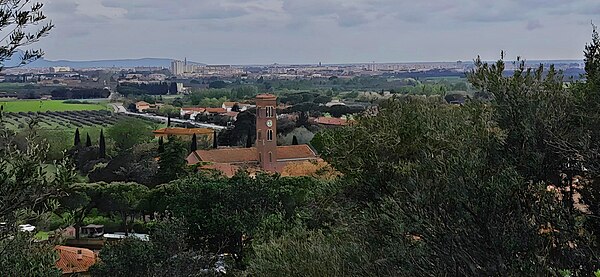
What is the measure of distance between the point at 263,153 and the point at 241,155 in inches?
44.4

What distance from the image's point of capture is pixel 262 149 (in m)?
36.8

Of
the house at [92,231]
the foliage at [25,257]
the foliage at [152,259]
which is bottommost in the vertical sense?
the house at [92,231]

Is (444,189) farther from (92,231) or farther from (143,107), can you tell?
(143,107)

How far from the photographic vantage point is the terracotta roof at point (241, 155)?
113 feet

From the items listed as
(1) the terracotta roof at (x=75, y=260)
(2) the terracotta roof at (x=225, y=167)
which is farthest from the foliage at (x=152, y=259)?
(2) the terracotta roof at (x=225, y=167)

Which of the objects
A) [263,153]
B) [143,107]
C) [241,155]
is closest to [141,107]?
[143,107]

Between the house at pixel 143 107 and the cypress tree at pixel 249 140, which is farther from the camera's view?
the house at pixel 143 107

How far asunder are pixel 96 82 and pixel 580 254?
5345 inches

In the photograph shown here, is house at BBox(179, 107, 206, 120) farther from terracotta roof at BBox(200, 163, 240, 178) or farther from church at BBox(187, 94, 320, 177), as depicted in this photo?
terracotta roof at BBox(200, 163, 240, 178)

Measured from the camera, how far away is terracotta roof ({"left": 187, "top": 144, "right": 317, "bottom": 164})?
34406 millimetres

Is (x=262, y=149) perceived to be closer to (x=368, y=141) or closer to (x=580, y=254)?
(x=368, y=141)

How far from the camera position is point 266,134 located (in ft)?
122

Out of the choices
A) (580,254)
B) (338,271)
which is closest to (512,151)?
(580,254)

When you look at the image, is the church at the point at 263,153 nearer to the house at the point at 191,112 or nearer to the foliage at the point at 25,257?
the foliage at the point at 25,257
